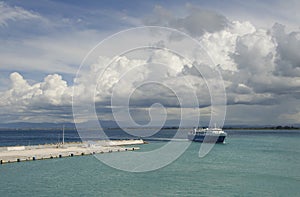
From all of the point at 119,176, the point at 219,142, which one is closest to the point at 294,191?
the point at 119,176

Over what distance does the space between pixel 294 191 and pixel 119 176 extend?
2752cm

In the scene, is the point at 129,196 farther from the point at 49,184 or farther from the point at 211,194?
the point at 49,184

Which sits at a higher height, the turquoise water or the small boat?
the small boat

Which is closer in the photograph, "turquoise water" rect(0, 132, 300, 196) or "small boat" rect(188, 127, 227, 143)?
"turquoise water" rect(0, 132, 300, 196)

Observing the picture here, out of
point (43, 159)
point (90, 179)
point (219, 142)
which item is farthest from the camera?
point (219, 142)

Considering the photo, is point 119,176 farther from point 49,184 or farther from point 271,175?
point 271,175

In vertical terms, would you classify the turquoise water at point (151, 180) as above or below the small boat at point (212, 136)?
below

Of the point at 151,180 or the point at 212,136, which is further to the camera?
the point at 212,136

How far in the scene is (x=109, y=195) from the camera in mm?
43969

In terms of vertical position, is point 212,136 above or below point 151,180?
above

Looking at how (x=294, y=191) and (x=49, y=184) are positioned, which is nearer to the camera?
(x=294, y=191)

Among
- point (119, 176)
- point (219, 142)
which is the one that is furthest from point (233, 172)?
point (219, 142)

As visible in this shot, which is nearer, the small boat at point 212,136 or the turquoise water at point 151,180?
the turquoise water at point 151,180

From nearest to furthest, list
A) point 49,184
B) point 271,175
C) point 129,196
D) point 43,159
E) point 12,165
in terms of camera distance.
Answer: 1. point 129,196
2. point 49,184
3. point 271,175
4. point 12,165
5. point 43,159
